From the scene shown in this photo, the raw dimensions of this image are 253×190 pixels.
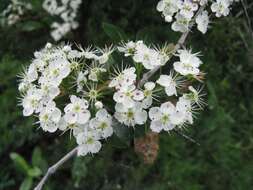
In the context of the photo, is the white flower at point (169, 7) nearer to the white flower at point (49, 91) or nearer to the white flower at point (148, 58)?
the white flower at point (148, 58)

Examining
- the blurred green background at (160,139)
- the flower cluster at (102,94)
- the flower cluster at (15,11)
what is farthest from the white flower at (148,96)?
the flower cluster at (15,11)

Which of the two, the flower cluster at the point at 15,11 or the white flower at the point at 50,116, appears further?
the flower cluster at the point at 15,11

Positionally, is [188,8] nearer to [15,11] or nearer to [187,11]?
[187,11]

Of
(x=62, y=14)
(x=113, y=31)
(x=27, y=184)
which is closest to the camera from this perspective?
(x=113, y=31)

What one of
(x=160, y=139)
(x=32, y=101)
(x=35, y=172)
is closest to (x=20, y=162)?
(x=35, y=172)

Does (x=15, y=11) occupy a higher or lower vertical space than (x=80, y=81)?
lower
